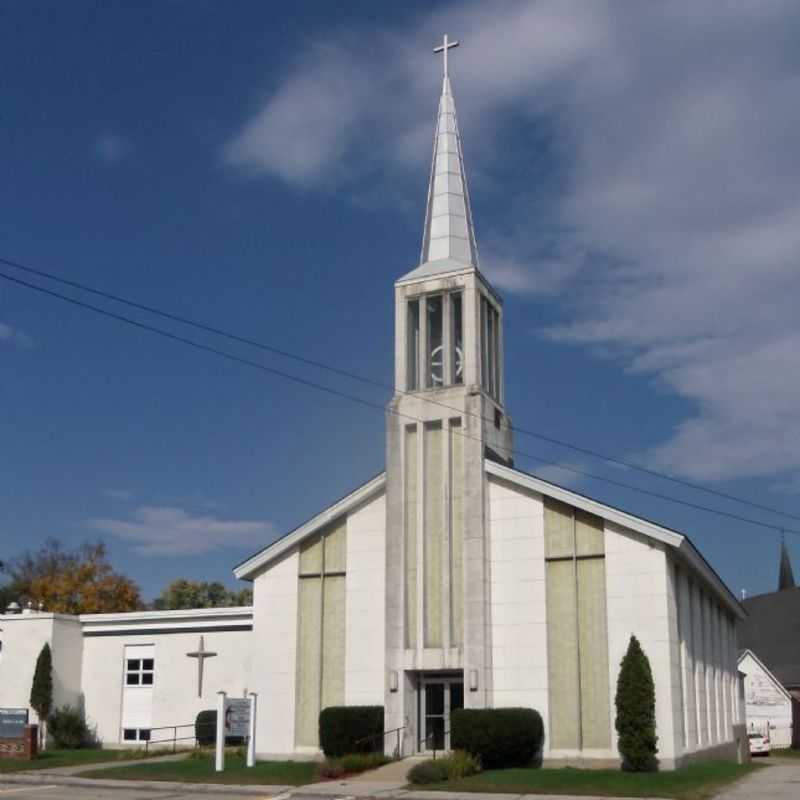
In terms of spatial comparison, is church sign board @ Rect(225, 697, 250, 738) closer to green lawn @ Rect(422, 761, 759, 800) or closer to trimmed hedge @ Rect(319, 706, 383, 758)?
trimmed hedge @ Rect(319, 706, 383, 758)

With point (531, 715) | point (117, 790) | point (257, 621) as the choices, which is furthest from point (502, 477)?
point (117, 790)

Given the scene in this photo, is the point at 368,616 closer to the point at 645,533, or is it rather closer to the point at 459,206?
A: the point at 645,533

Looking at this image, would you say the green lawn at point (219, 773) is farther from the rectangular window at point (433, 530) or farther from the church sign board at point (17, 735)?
the rectangular window at point (433, 530)

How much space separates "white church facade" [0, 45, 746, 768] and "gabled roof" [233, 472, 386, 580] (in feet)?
0.19

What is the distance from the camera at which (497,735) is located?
2723 centimetres

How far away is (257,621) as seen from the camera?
32875 millimetres

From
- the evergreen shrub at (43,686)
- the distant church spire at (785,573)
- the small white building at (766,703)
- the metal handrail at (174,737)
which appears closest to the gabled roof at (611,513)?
the metal handrail at (174,737)

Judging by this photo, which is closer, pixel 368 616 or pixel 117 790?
pixel 117 790

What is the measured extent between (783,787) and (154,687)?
21139mm

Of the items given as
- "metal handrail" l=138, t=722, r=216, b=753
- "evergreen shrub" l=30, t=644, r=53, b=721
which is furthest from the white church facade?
"evergreen shrub" l=30, t=644, r=53, b=721

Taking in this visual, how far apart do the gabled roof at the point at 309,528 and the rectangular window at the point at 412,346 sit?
2.82 meters

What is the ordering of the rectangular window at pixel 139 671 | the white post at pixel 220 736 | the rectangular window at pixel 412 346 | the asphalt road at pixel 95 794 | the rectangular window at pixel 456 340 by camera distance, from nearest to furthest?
the asphalt road at pixel 95 794, the white post at pixel 220 736, the rectangular window at pixel 456 340, the rectangular window at pixel 412 346, the rectangular window at pixel 139 671

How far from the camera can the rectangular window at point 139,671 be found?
1506 inches

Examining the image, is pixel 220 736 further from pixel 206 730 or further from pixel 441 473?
pixel 441 473
